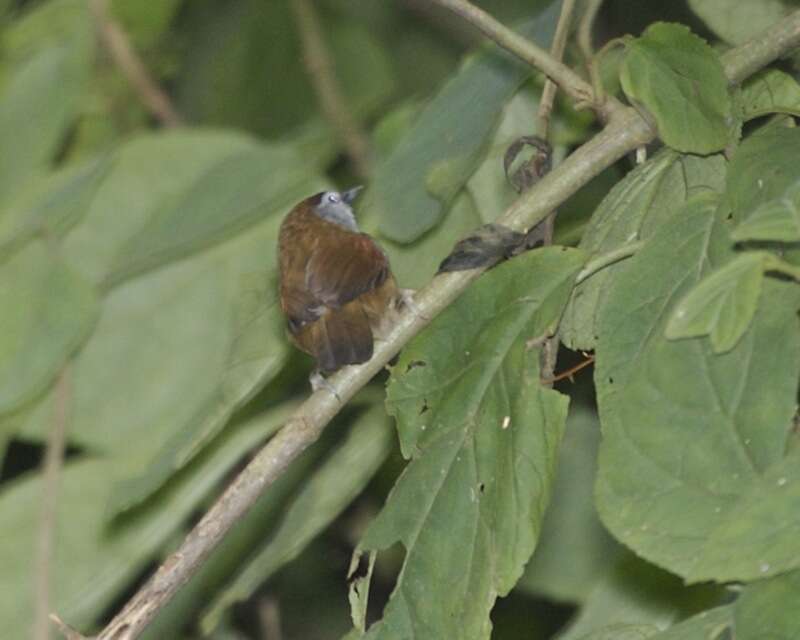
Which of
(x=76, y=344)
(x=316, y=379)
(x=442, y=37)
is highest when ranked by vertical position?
(x=316, y=379)

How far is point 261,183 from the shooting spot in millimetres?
2480

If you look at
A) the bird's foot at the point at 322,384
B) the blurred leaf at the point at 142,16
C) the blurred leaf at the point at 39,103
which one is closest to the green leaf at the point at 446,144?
the bird's foot at the point at 322,384

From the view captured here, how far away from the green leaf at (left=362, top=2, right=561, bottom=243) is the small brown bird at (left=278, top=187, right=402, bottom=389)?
5 cm

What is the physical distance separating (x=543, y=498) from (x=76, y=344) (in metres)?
1.32

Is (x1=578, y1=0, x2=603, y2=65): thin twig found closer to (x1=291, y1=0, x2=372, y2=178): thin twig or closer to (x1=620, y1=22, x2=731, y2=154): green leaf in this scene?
(x1=620, y1=22, x2=731, y2=154): green leaf

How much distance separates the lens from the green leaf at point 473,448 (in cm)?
128

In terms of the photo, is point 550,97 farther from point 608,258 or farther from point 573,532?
point 573,532

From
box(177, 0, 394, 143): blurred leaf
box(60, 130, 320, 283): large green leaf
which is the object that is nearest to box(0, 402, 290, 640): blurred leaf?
box(60, 130, 320, 283): large green leaf

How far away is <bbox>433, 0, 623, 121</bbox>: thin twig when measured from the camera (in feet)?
4.73

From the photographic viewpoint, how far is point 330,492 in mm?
1871

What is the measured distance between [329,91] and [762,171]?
2.22m

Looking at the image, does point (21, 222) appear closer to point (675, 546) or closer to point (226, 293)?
point (226, 293)

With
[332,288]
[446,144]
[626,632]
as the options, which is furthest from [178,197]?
[626,632]

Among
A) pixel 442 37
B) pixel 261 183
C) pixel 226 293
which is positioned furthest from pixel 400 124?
pixel 442 37
